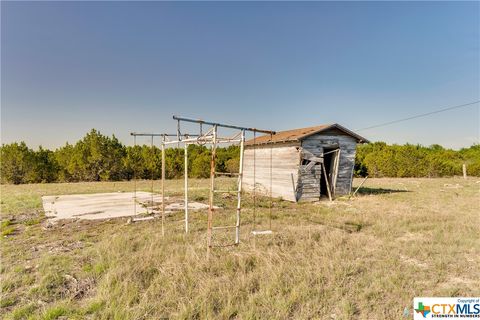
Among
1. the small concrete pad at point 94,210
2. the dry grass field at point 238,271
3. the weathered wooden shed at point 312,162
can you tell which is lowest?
the dry grass field at point 238,271

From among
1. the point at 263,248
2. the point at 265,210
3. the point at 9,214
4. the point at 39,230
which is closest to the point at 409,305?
the point at 263,248

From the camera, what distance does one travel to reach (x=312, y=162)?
1548cm

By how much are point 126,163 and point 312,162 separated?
2434cm

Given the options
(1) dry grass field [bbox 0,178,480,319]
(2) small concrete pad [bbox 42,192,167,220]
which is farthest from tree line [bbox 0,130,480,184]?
(1) dry grass field [bbox 0,178,480,319]

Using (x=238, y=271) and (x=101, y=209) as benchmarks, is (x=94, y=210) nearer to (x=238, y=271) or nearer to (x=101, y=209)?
(x=101, y=209)

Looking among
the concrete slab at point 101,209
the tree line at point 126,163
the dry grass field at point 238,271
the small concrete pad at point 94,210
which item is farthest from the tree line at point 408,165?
the small concrete pad at point 94,210

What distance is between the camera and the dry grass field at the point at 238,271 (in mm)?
4266

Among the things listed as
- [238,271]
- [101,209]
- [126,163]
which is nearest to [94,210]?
[101,209]

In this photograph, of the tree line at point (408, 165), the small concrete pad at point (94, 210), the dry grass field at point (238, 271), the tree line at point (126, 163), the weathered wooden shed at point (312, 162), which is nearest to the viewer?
the dry grass field at point (238, 271)

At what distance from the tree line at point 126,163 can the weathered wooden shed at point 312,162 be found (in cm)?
1709

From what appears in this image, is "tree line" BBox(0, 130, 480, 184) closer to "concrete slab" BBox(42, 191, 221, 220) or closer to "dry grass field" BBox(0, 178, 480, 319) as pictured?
"concrete slab" BBox(42, 191, 221, 220)

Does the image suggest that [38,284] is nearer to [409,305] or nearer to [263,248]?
[263,248]

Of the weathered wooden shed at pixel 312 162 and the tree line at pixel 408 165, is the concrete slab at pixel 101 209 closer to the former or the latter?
the weathered wooden shed at pixel 312 162

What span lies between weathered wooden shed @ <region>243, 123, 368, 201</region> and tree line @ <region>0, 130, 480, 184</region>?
17087 mm
